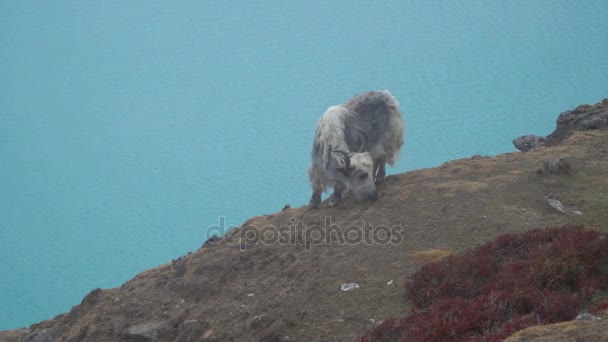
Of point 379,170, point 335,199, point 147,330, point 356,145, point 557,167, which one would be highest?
point 356,145

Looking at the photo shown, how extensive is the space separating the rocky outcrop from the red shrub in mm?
6328

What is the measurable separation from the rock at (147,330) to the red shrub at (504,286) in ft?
11.7

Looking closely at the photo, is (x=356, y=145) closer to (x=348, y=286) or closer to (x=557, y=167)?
(x=557, y=167)

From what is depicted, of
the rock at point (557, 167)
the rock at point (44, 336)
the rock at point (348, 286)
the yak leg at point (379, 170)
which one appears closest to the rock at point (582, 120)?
the rock at point (557, 167)

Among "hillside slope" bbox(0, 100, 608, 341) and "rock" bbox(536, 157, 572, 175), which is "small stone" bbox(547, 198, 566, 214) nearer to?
"hillside slope" bbox(0, 100, 608, 341)

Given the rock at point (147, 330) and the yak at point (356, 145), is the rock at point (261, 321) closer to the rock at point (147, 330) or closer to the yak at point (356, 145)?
the rock at point (147, 330)

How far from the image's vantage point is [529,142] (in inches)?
561

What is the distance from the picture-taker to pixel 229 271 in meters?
9.70

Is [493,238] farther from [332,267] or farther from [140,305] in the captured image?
[140,305]

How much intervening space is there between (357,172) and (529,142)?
5.48 m

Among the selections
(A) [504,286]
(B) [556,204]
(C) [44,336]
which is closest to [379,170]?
(B) [556,204]

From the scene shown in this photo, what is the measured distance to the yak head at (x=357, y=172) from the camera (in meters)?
10.7

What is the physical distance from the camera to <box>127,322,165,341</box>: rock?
8.69 m

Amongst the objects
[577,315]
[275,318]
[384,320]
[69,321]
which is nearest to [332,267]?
[275,318]
